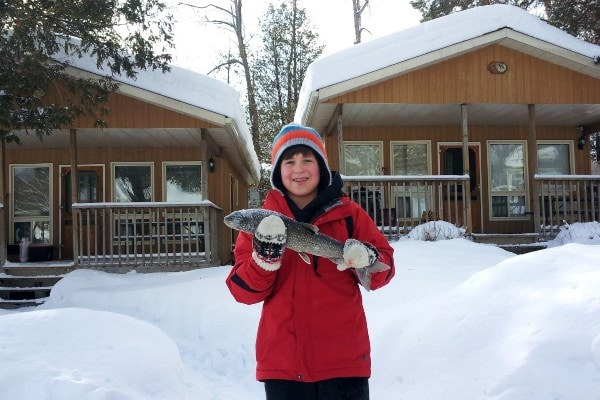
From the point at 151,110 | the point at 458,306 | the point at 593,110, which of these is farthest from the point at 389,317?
the point at 593,110

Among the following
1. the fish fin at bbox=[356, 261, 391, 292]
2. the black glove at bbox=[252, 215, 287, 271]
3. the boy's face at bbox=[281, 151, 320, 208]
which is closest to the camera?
the black glove at bbox=[252, 215, 287, 271]

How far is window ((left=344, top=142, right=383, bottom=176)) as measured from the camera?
41.3ft

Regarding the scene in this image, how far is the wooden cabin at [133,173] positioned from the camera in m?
10.7

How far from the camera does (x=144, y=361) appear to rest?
3.47 metres

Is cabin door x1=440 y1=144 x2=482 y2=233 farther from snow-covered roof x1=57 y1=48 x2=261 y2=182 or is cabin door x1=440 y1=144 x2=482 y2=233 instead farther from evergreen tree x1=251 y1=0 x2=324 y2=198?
evergreen tree x1=251 y1=0 x2=324 y2=198

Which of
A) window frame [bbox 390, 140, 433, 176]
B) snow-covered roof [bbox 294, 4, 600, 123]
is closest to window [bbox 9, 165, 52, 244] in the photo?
snow-covered roof [bbox 294, 4, 600, 123]

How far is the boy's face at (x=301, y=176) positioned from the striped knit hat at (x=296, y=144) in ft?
0.10

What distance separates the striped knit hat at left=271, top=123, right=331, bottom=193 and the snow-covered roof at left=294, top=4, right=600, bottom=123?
7.78 meters

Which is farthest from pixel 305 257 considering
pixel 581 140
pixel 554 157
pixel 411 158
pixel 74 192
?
pixel 581 140

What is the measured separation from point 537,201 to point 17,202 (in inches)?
448

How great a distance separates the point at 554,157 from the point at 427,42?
487 cm

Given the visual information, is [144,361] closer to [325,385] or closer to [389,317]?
[325,385]

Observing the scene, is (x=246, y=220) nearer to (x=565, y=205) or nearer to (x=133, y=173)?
(x=565, y=205)

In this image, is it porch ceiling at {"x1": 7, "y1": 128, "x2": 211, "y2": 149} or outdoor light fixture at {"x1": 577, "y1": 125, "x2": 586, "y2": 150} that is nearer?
porch ceiling at {"x1": 7, "y1": 128, "x2": 211, "y2": 149}
